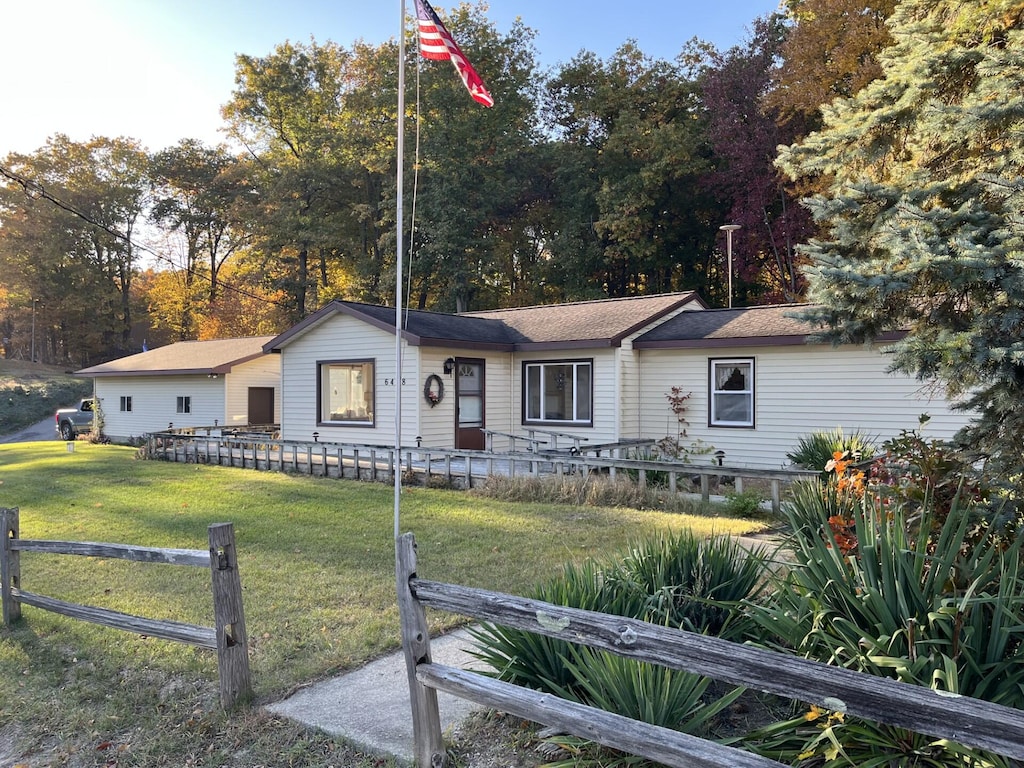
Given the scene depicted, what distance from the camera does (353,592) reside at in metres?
6.09

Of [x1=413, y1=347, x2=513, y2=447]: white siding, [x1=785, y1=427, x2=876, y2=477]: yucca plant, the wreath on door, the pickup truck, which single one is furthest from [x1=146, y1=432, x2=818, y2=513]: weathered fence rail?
the pickup truck

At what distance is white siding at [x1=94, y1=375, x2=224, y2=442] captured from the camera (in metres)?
23.0

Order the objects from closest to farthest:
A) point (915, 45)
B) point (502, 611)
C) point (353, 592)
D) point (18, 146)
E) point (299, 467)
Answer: point (502, 611) < point (915, 45) < point (353, 592) < point (299, 467) < point (18, 146)

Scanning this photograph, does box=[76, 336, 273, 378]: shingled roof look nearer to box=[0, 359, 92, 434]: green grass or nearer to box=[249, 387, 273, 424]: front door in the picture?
box=[249, 387, 273, 424]: front door

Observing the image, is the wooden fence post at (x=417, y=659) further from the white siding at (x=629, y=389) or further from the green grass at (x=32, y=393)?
the green grass at (x=32, y=393)

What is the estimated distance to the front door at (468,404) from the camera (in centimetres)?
1556

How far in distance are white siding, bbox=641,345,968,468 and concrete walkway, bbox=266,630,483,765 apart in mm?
10497

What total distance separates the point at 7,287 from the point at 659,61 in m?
45.8

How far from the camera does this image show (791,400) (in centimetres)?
1348

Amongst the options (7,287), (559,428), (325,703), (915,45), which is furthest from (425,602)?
(7,287)

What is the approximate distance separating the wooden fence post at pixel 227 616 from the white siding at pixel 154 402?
65.9 feet

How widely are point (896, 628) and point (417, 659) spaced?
7.07 ft

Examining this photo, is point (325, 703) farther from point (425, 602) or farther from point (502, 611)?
point (502, 611)

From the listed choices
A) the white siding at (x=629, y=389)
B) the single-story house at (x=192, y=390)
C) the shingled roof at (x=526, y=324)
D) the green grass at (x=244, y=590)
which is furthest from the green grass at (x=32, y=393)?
the white siding at (x=629, y=389)
